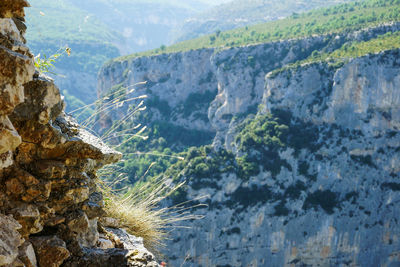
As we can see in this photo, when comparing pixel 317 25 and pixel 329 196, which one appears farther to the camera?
pixel 317 25

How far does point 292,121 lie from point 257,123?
170 inches

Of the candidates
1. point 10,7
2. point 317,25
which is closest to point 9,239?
point 10,7

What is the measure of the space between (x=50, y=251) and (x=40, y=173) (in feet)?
1.45

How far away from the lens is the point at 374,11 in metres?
63.5

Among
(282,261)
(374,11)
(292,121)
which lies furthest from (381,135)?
(374,11)

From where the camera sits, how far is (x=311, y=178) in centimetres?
4397

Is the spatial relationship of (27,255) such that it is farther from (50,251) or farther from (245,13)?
(245,13)

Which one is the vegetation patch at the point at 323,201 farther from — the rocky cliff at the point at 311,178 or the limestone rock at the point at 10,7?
the limestone rock at the point at 10,7

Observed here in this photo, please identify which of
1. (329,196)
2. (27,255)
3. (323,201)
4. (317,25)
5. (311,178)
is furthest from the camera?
(317,25)

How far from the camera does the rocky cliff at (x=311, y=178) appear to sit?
41750 mm

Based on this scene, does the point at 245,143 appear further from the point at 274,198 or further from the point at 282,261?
the point at 282,261

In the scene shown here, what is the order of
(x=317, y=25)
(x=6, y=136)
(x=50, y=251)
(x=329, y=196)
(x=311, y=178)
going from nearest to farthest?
(x=6, y=136) → (x=50, y=251) → (x=329, y=196) → (x=311, y=178) → (x=317, y=25)

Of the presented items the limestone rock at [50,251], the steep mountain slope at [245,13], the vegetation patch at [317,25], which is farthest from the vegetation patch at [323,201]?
the steep mountain slope at [245,13]

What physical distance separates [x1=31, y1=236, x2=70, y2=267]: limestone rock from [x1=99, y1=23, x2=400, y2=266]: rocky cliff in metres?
37.8
